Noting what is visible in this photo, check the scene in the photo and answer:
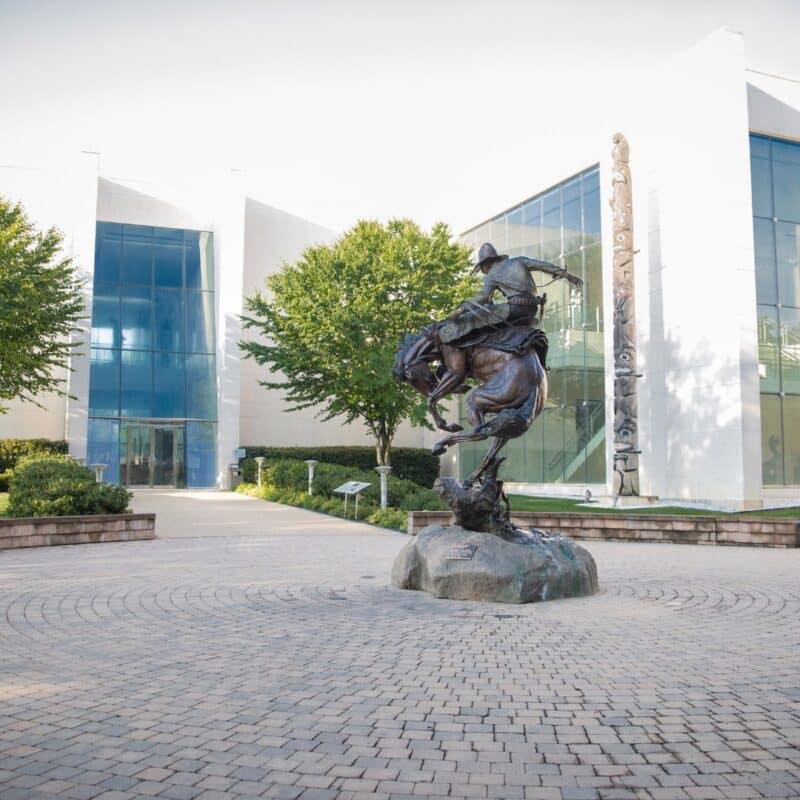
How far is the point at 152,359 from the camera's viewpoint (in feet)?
110

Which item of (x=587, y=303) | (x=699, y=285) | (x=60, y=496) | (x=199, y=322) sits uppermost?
(x=199, y=322)

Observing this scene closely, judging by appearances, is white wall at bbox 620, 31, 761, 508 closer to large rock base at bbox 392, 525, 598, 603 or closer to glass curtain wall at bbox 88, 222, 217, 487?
large rock base at bbox 392, 525, 598, 603

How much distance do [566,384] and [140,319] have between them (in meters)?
18.5

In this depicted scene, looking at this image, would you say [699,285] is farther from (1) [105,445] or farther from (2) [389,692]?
(1) [105,445]

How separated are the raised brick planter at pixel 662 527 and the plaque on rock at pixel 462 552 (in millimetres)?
6305

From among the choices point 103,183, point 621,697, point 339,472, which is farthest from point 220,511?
point 103,183

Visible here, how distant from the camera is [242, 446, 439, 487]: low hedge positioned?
31953mm

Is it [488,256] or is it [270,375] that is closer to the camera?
[488,256]

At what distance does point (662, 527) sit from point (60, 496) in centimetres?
1111

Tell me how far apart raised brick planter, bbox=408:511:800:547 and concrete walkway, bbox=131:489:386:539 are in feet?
8.15

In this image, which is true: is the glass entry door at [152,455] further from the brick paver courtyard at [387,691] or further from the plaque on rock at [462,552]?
the plaque on rock at [462,552]

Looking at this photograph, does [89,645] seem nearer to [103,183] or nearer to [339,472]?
[339,472]

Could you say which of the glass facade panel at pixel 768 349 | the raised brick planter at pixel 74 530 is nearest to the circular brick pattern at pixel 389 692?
the raised brick planter at pixel 74 530

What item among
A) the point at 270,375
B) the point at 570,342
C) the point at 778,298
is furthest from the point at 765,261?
the point at 270,375
